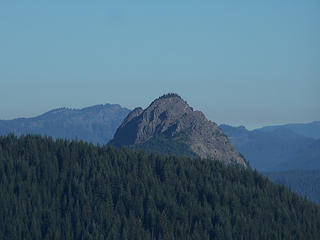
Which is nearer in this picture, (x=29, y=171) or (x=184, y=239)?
(x=184, y=239)

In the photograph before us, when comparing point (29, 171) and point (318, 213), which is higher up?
point (29, 171)

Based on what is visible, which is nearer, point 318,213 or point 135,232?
point 135,232

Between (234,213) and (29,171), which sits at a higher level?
(29,171)

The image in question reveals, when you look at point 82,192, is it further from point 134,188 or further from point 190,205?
point 190,205

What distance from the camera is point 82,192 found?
192 m

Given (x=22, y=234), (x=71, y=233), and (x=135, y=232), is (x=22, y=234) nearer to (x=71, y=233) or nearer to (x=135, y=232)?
(x=71, y=233)

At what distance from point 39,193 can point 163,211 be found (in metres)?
34.9

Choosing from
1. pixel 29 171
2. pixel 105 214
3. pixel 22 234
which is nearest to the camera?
pixel 22 234

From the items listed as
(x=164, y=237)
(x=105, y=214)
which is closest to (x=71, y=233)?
(x=105, y=214)

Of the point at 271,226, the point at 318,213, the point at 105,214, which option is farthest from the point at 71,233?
the point at 318,213

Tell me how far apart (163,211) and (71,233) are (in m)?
27.5

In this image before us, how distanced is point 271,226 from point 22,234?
225 ft

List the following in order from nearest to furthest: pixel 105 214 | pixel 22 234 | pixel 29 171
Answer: pixel 22 234
pixel 105 214
pixel 29 171

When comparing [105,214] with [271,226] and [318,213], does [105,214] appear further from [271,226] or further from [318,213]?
[318,213]
